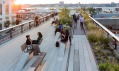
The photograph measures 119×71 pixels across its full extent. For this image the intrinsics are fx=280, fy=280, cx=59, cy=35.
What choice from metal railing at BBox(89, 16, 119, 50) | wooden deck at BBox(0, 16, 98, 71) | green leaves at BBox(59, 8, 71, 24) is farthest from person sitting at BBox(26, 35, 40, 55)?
green leaves at BBox(59, 8, 71, 24)

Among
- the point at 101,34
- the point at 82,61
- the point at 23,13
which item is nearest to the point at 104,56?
the point at 82,61

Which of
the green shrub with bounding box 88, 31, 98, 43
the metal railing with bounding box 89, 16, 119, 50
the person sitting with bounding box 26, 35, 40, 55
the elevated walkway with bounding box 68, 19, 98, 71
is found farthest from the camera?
the green shrub with bounding box 88, 31, 98, 43

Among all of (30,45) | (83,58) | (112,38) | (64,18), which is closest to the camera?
(30,45)

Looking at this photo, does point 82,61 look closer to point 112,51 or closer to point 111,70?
point 112,51

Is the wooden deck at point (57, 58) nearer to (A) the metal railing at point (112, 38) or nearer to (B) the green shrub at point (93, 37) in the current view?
(B) the green shrub at point (93, 37)

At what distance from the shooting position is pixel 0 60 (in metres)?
12.4

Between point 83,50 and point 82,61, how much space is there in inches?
107

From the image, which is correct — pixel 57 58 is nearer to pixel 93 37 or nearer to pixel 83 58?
pixel 83 58

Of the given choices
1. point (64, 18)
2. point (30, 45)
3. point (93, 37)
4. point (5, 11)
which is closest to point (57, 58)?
point (30, 45)

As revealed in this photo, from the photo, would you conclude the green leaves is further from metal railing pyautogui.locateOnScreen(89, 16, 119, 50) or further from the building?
the building

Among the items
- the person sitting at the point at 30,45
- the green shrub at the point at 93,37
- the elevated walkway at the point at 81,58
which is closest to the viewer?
the elevated walkway at the point at 81,58

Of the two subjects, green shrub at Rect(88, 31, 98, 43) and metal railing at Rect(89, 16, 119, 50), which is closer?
metal railing at Rect(89, 16, 119, 50)

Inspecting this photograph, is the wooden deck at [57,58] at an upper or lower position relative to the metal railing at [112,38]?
lower

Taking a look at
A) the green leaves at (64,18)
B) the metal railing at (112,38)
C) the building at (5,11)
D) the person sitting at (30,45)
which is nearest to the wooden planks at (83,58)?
the metal railing at (112,38)
